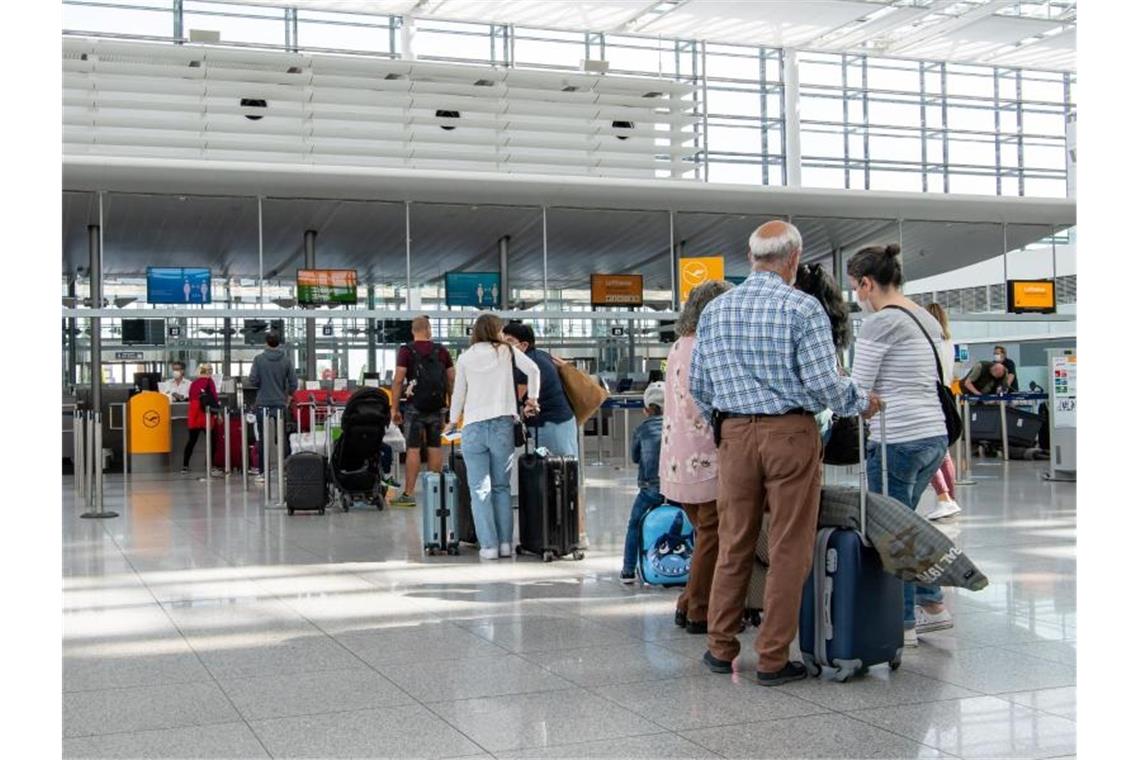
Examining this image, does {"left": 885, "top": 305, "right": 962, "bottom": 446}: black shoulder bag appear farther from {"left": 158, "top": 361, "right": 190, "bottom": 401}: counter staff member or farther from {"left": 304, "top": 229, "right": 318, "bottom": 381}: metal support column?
{"left": 304, "top": 229, "right": 318, "bottom": 381}: metal support column

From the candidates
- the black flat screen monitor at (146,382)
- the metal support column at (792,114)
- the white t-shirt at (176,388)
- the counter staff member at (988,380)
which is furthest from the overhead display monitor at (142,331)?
the metal support column at (792,114)

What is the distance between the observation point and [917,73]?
120ft

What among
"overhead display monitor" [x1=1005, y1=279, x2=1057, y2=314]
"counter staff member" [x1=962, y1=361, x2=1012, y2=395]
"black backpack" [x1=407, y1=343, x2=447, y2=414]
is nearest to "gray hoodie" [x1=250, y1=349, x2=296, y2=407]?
"black backpack" [x1=407, y1=343, x2=447, y2=414]

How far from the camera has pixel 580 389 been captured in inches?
323

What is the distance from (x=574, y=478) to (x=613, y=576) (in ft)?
2.84

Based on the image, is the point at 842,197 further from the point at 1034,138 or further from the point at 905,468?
the point at 1034,138

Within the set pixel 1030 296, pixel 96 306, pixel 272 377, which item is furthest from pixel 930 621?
pixel 1030 296

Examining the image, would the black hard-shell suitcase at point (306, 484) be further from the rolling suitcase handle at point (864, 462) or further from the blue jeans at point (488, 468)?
the rolling suitcase handle at point (864, 462)

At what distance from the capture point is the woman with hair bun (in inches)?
200

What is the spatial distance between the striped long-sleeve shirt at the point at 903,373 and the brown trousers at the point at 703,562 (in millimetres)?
855

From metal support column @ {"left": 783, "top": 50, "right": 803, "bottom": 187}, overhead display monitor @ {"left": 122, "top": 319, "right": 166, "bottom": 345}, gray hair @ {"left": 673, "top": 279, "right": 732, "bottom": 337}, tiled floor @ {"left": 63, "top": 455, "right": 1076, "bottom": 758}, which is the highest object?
metal support column @ {"left": 783, "top": 50, "right": 803, "bottom": 187}

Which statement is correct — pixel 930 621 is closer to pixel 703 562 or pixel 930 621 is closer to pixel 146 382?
pixel 703 562

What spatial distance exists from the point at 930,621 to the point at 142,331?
19542 mm
